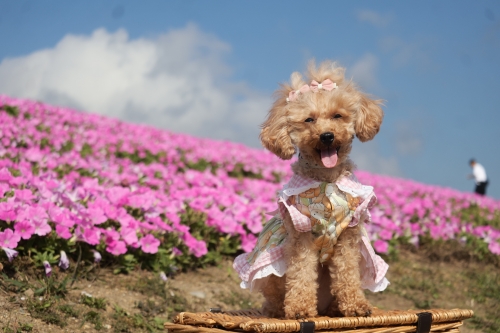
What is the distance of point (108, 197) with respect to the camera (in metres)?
4.79

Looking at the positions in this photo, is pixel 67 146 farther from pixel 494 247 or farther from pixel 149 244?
pixel 494 247

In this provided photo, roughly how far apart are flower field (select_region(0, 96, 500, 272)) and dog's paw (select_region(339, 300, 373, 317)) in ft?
6.51

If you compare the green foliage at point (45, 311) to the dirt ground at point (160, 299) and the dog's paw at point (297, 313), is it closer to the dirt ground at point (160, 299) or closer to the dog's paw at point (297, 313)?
the dirt ground at point (160, 299)

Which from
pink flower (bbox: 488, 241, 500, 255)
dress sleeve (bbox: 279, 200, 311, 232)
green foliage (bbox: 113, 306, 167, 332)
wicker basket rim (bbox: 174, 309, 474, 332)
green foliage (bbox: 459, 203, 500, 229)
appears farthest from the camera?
green foliage (bbox: 459, 203, 500, 229)

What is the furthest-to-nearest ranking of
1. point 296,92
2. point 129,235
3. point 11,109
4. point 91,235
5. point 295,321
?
point 11,109, point 129,235, point 91,235, point 296,92, point 295,321

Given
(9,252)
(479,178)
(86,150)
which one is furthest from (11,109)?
(479,178)

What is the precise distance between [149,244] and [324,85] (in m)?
2.23

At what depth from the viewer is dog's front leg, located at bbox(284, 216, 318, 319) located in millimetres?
2984

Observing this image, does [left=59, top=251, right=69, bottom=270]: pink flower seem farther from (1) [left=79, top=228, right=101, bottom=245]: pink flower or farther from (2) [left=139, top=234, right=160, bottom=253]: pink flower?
(2) [left=139, top=234, right=160, bottom=253]: pink flower

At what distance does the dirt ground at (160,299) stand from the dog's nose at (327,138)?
1.96m

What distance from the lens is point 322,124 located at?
295 centimetres

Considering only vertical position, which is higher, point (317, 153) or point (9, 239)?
point (317, 153)

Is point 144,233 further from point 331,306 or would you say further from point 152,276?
point 331,306

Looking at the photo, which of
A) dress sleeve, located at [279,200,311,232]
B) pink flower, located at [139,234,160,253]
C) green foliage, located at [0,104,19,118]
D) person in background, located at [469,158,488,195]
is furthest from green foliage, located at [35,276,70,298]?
person in background, located at [469,158,488,195]
